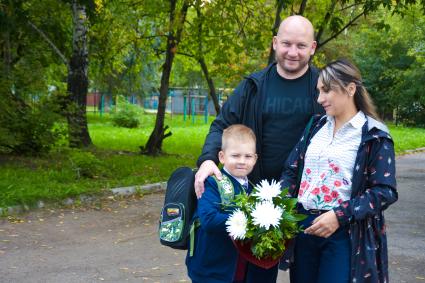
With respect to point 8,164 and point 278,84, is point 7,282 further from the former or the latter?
point 8,164

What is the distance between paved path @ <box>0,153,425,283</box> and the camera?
6398 mm

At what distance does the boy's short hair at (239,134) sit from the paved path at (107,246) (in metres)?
2.91

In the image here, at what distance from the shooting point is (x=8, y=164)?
13406 millimetres

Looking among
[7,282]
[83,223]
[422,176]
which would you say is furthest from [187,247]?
[422,176]

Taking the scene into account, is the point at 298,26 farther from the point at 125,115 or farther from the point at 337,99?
the point at 125,115

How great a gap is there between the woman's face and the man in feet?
1.23

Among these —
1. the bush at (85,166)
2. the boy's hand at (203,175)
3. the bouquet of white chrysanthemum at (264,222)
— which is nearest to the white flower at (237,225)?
the bouquet of white chrysanthemum at (264,222)

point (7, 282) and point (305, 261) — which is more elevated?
point (305, 261)

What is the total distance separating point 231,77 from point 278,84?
1386 centimetres

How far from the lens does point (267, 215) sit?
126 inches

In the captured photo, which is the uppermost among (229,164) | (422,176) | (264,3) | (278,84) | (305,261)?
(264,3)

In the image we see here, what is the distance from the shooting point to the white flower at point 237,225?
3229 millimetres

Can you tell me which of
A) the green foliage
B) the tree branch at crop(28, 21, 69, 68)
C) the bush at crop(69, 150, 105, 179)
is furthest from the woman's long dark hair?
the green foliage

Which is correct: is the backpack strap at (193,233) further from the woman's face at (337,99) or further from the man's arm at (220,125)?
the woman's face at (337,99)
